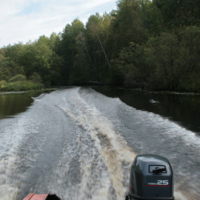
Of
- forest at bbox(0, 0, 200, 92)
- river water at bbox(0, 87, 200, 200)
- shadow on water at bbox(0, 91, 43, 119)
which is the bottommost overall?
shadow on water at bbox(0, 91, 43, 119)

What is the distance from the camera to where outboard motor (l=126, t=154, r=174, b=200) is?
228 cm

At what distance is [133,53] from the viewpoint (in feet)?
95.4

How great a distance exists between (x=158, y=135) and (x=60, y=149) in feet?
9.34

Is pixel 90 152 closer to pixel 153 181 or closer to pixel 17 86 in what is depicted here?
pixel 153 181

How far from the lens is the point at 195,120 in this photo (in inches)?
330

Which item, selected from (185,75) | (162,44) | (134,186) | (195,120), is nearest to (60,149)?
(134,186)

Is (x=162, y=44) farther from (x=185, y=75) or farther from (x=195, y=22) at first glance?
(x=195, y=22)

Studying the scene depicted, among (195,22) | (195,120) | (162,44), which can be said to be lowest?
(195,120)

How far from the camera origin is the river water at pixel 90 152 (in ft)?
12.1

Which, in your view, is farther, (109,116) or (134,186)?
(109,116)

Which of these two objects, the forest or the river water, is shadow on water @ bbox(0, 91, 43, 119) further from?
the forest

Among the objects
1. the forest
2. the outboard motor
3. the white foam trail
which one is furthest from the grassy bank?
the outboard motor

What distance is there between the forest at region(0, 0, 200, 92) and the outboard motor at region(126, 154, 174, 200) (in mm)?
16962

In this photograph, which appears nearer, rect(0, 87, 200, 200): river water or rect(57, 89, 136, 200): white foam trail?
rect(0, 87, 200, 200): river water
